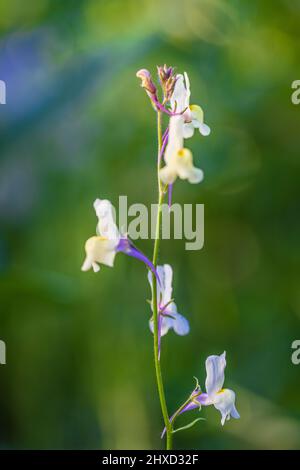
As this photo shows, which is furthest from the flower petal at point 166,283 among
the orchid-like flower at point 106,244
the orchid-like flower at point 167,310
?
the orchid-like flower at point 106,244

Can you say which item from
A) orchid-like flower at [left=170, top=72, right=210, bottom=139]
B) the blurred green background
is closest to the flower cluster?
orchid-like flower at [left=170, top=72, right=210, bottom=139]

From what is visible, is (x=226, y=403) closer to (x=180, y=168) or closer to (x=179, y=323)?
(x=179, y=323)

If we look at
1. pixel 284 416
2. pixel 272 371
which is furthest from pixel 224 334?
pixel 284 416

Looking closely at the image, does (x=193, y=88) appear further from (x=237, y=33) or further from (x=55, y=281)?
(x=55, y=281)

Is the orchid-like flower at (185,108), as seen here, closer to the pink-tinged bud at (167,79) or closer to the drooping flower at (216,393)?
the pink-tinged bud at (167,79)

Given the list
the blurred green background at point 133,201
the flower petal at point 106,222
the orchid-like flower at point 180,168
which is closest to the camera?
the orchid-like flower at point 180,168

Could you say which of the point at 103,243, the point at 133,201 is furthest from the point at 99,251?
the point at 133,201
